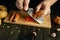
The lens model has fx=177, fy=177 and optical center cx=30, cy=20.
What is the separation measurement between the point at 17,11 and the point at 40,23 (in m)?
0.16

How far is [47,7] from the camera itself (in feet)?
3.31

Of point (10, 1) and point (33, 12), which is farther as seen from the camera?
point (10, 1)

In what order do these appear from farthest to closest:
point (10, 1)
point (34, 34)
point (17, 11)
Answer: point (10, 1)
point (17, 11)
point (34, 34)

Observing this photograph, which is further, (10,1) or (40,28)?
(10,1)

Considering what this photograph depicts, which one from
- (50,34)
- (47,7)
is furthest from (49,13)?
(50,34)

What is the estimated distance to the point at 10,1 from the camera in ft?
3.78

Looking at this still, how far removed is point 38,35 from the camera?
92cm

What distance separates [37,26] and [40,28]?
2 centimetres

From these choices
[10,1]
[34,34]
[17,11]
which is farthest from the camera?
[10,1]

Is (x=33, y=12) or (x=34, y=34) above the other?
(x=33, y=12)

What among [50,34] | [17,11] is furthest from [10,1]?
[50,34]

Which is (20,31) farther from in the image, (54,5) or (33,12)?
(54,5)

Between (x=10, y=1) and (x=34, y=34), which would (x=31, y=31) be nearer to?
(x=34, y=34)

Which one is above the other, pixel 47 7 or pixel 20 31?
pixel 47 7
